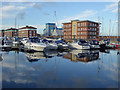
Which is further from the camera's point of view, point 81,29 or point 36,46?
point 81,29

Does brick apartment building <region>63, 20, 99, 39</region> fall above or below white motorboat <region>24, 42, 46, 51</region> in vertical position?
above

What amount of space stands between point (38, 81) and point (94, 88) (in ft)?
17.2

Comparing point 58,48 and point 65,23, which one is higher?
point 65,23

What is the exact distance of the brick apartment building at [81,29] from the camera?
71.4m

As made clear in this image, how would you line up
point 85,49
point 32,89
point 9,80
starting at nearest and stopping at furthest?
1. point 32,89
2. point 9,80
3. point 85,49

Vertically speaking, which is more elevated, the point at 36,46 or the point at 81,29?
the point at 81,29

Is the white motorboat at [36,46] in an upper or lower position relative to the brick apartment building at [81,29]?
lower

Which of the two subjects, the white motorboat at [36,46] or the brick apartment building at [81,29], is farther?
the brick apartment building at [81,29]

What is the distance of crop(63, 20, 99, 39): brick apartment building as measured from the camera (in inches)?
2810

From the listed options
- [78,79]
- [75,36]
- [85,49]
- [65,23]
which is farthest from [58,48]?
[65,23]

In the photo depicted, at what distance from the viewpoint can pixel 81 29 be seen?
73688 mm

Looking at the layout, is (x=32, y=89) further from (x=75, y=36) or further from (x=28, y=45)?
(x=75, y=36)

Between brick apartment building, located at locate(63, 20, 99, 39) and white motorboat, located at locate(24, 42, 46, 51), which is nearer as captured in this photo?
white motorboat, located at locate(24, 42, 46, 51)

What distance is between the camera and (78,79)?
11945 mm
